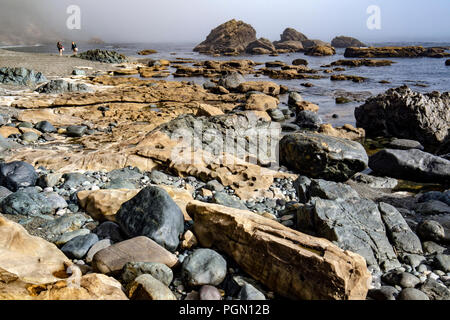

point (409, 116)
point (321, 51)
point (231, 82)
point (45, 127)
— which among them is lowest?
point (45, 127)

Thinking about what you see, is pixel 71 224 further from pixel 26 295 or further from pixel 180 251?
pixel 26 295

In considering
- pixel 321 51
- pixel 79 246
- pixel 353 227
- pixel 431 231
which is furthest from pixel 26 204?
pixel 321 51

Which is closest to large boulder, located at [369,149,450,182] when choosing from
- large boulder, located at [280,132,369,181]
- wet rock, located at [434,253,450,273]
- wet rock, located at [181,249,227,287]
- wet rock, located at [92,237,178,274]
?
large boulder, located at [280,132,369,181]

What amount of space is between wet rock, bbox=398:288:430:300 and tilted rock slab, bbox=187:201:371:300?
0.62m

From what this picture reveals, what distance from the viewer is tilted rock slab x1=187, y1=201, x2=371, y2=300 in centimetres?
329

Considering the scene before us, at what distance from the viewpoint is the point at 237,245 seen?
161 inches

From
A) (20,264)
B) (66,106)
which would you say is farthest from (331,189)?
(66,106)

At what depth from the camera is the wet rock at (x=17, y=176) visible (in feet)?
20.2

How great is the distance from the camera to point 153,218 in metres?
4.49

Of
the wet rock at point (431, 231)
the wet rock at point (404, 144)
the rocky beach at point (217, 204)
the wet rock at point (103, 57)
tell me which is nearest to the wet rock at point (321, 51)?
the wet rock at point (103, 57)

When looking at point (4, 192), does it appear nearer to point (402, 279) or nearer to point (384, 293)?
point (384, 293)

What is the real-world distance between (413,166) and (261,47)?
8593cm

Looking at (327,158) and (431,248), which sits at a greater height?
(327,158)

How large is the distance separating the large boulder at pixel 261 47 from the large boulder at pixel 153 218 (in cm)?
8699
